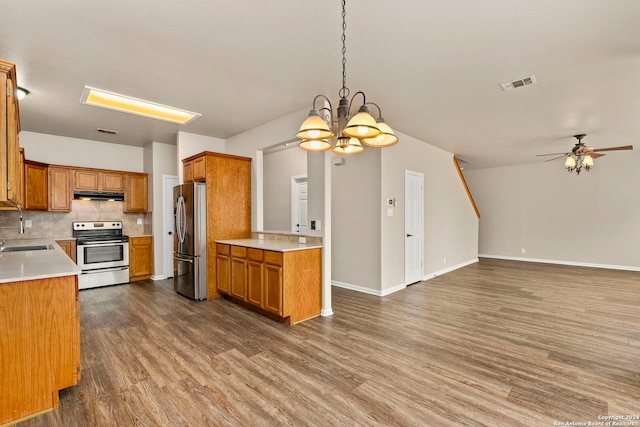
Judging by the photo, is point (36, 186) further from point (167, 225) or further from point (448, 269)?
point (448, 269)

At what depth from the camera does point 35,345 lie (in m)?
2.00

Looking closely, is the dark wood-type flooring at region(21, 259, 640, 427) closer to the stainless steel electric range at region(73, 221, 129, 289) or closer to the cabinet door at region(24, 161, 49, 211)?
the stainless steel electric range at region(73, 221, 129, 289)

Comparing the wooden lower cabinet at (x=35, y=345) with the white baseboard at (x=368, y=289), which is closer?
the wooden lower cabinet at (x=35, y=345)

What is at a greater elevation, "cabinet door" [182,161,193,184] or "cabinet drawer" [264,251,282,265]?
"cabinet door" [182,161,193,184]

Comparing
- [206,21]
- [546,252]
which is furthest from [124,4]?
[546,252]

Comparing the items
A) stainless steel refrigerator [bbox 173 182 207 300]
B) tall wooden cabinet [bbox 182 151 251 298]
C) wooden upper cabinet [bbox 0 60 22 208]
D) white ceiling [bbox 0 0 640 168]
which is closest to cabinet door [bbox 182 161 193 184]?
tall wooden cabinet [bbox 182 151 251 298]

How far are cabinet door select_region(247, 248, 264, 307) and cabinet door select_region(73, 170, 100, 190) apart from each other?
11.8 ft

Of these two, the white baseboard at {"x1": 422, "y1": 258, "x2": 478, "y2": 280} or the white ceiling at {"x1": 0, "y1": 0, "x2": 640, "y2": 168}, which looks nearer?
the white ceiling at {"x1": 0, "y1": 0, "x2": 640, "y2": 168}

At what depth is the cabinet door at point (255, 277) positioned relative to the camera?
3.72 metres

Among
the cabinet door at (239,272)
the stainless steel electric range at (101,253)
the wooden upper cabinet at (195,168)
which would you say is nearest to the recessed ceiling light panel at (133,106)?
the wooden upper cabinet at (195,168)

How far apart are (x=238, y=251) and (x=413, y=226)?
10.4 ft

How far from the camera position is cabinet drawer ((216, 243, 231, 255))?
170 inches

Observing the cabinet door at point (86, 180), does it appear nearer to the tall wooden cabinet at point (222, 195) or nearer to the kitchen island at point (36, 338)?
the tall wooden cabinet at point (222, 195)

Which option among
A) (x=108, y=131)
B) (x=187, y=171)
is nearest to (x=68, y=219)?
(x=108, y=131)
